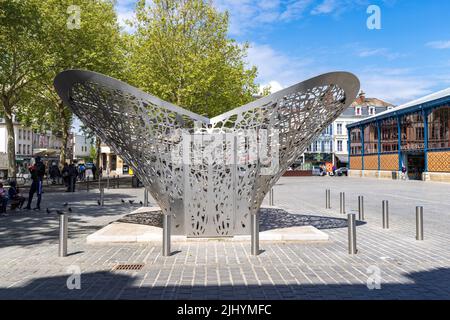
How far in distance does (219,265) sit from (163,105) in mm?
3836

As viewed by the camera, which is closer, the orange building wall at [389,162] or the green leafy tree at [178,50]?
the green leafy tree at [178,50]

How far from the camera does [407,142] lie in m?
38.1

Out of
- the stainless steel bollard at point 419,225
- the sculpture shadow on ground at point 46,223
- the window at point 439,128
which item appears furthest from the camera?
the window at point 439,128

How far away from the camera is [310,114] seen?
8.59m

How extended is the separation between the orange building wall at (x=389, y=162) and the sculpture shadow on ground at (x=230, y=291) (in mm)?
37062

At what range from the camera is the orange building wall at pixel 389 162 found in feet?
130

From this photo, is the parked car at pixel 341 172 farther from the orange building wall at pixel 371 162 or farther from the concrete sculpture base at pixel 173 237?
the concrete sculpture base at pixel 173 237

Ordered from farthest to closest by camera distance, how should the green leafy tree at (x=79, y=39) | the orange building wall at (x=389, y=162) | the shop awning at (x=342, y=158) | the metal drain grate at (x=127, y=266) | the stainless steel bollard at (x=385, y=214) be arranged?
1. the shop awning at (x=342, y=158)
2. the orange building wall at (x=389, y=162)
3. the green leafy tree at (x=79, y=39)
4. the stainless steel bollard at (x=385, y=214)
5. the metal drain grate at (x=127, y=266)

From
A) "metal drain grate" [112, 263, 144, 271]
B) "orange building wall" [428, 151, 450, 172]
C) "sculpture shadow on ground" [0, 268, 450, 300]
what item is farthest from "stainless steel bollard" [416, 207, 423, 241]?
"orange building wall" [428, 151, 450, 172]

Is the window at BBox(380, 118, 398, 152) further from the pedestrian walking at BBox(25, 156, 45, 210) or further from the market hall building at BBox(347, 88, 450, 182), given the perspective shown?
the pedestrian walking at BBox(25, 156, 45, 210)

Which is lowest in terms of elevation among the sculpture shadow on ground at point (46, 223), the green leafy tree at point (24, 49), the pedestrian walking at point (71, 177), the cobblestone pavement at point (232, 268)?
the cobblestone pavement at point (232, 268)

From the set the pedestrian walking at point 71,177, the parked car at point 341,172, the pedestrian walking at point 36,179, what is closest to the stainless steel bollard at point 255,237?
the pedestrian walking at point 36,179

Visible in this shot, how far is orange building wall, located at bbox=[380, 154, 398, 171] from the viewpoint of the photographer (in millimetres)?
39625
